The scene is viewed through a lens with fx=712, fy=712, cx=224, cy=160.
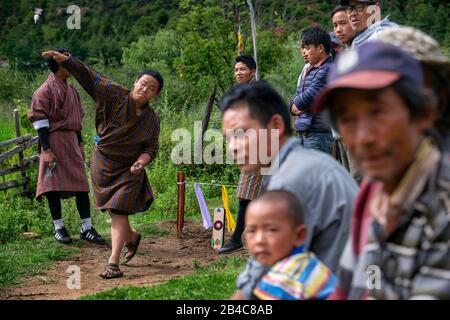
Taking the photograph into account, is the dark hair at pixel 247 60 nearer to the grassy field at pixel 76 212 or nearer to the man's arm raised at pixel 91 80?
the man's arm raised at pixel 91 80

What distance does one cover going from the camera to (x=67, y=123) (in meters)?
7.42

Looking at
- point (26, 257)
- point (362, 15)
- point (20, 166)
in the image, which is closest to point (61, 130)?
point (26, 257)

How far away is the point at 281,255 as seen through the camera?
2611 millimetres

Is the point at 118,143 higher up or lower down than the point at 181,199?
higher up

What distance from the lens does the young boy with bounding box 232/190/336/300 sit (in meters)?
2.43

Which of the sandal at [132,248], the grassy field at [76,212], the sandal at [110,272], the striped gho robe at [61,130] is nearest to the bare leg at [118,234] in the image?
the sandal at [110,272]

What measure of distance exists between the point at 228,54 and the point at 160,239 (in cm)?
634

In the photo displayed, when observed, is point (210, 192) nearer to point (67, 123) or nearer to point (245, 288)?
point (67, 123)

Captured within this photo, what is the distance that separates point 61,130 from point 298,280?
5397mm

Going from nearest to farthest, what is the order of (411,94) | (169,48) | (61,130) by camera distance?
1. (411,94)
2. (61,130)
3. (169,48)

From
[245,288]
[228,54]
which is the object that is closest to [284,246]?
[245,288]

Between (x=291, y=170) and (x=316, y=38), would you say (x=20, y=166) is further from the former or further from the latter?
(x=291, y=170)

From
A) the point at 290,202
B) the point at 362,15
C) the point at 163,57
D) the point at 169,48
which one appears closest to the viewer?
the point at 290,202

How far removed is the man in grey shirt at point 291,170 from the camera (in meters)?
2.65
